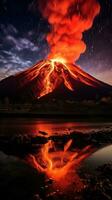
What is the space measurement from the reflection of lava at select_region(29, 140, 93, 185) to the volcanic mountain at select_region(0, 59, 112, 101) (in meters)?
104

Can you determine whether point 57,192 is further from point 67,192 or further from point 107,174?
point 107,174

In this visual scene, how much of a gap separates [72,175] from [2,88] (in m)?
144

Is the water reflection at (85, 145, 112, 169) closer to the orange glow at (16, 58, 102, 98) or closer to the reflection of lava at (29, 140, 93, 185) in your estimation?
the reflection of lava at (29, 140, 93, 185)

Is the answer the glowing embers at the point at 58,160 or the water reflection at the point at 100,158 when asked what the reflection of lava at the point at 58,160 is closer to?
the glowing embers at the point at 58,160

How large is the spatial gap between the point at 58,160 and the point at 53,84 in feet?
429

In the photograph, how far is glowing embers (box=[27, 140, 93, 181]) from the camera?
13688mm

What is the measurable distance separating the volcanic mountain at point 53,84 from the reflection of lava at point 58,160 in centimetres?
10416

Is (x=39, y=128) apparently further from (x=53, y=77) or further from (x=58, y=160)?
(x=53, y=77)

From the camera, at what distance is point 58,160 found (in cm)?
1684

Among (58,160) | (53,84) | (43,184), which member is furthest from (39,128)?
(53,84)

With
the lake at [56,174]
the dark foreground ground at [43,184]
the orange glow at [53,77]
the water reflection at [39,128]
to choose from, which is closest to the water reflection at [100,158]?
the lake at [56,174]

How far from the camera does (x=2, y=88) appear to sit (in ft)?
500

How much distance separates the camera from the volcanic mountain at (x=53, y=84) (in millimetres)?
131250

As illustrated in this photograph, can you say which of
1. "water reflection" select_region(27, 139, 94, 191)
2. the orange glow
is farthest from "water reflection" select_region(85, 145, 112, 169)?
the orange glow
